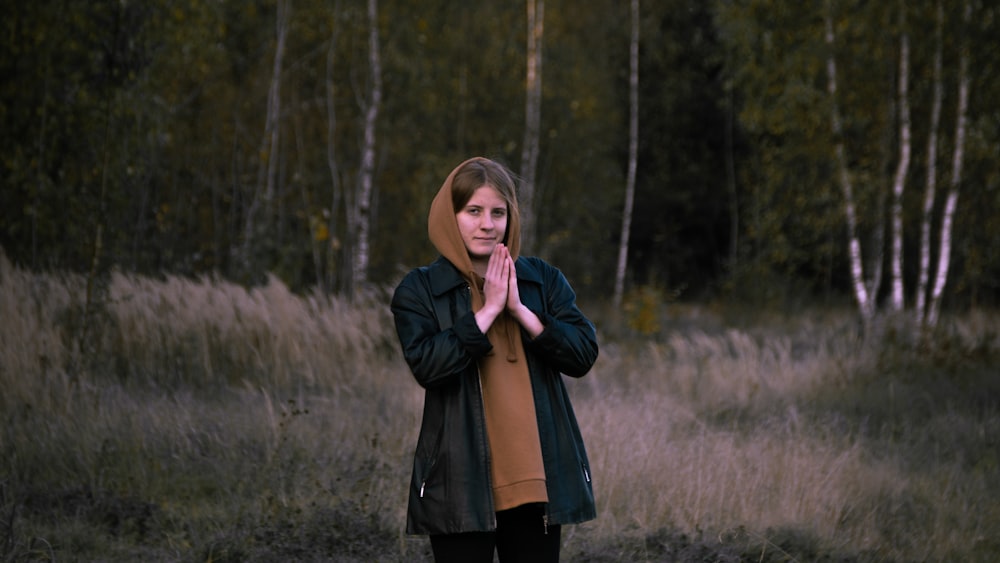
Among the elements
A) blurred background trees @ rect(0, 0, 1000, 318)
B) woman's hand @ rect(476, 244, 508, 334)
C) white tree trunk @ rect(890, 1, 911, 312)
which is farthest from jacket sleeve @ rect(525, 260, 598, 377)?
white tree trunk @ rect(890, 1, 911, 312)

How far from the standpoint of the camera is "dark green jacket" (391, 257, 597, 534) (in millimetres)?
2576

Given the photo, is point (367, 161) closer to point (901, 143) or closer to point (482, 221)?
point (901, 143)

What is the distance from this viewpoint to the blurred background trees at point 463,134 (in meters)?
9.77

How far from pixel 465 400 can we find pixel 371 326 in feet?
24.2

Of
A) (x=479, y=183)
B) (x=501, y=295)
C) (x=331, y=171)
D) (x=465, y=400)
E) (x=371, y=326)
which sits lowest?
(x=371, y=326)

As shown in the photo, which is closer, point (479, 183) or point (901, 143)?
point (479, 183)

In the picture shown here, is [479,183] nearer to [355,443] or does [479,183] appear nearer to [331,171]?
[355,443]

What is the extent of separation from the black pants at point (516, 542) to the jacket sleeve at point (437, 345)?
0.41m

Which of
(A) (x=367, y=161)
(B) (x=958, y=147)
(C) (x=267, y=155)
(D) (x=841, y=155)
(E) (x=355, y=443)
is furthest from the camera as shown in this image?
(A) (x=367, y=161)

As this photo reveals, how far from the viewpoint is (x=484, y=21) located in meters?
23.5

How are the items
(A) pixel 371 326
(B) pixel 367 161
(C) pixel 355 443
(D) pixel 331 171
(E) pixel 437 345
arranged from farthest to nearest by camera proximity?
(D) pixel 331 171, (B) pixel 367 161, (A) pixel 371 326, (C) pixel 355 443, (E) pixel 437 345

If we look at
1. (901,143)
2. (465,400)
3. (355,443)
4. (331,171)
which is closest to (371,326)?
(355,443)

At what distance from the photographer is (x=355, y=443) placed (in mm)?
6391

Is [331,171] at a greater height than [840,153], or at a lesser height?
lesser
